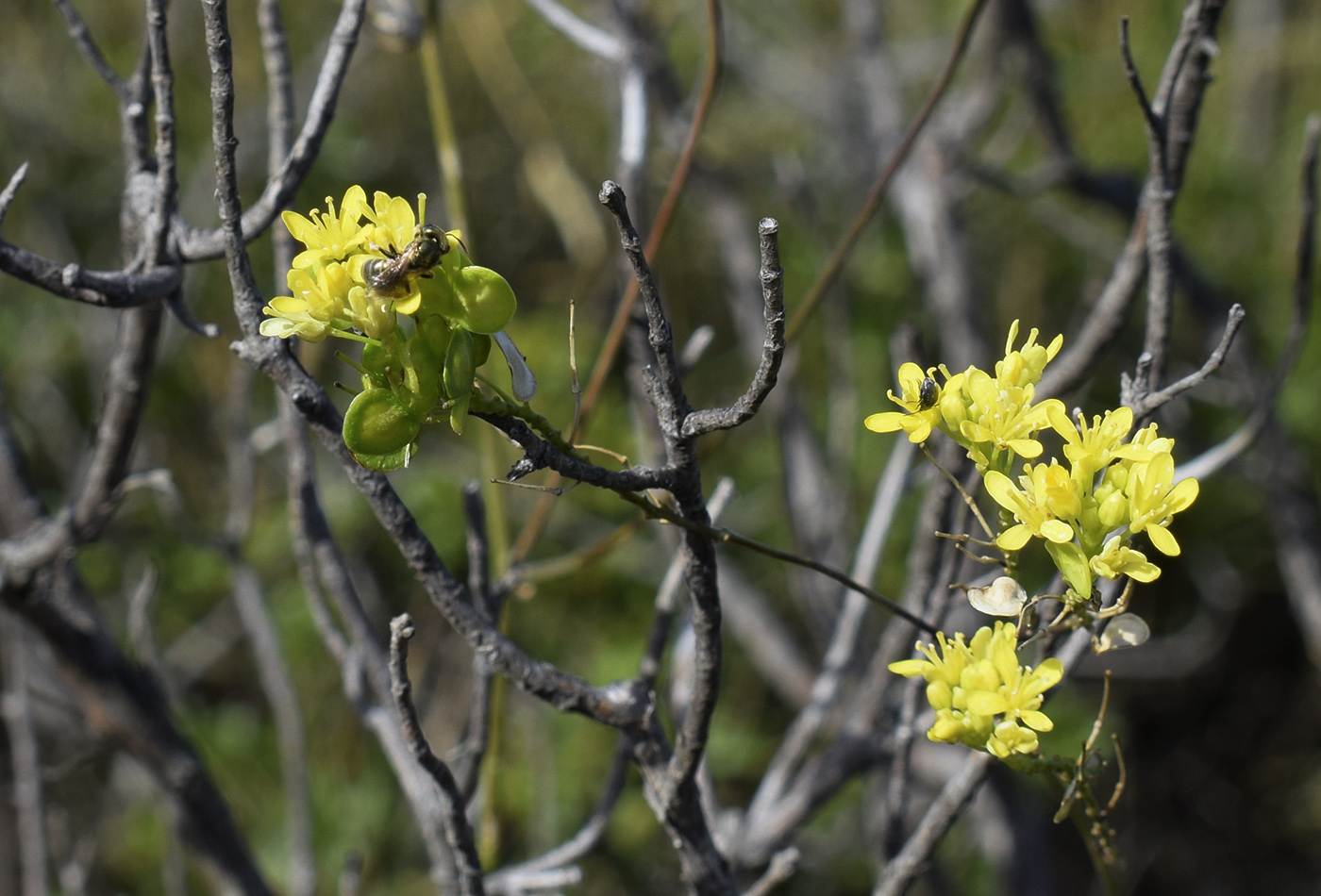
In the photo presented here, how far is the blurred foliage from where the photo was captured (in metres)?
1.69

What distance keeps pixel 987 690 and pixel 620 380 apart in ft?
4.76

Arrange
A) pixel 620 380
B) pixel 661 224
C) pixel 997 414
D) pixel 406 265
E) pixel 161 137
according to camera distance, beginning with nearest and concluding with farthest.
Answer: pixel 406 265, pixel 997 414, pixel 161 137, pixel 661 224, pixel 620 380

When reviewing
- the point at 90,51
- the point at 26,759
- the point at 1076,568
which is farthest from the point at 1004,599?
the point at 26,759

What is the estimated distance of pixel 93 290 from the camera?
1.87ft

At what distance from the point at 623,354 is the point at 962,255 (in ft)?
2.26

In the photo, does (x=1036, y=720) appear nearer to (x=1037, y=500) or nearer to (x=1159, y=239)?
(x=1037, y=500)

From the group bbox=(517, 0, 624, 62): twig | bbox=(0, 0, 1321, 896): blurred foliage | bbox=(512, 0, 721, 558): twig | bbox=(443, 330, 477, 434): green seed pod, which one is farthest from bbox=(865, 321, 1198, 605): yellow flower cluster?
bbox=(0, 0, 1321, 896): blurred foliage

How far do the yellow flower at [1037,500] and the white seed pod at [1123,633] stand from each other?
0.23ft

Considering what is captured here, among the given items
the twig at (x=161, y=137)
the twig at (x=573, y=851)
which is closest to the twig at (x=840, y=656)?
the twig at (x=573, y=851)

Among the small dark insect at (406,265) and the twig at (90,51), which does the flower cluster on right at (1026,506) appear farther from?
the twig at (90,51)

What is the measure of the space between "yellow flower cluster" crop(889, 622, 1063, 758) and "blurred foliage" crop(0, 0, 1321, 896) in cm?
93

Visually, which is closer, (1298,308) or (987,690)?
(987,690)

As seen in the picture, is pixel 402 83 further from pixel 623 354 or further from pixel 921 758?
pixel 921 758

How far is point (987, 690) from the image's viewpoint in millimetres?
481
